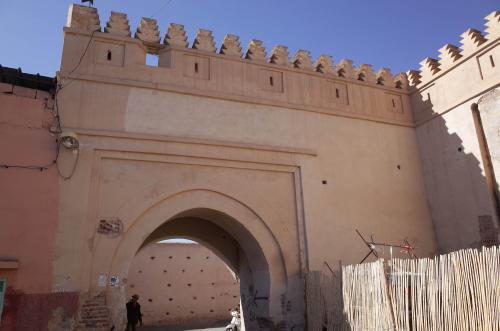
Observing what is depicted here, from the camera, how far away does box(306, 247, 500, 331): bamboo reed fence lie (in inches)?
182

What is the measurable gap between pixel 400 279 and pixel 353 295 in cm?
98

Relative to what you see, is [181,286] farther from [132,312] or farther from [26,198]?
[26,198]

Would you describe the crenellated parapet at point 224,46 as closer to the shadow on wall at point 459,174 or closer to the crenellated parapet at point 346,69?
the crenellated parapet at point 346,69

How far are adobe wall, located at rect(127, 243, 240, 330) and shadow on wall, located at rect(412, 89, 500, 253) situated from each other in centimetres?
836

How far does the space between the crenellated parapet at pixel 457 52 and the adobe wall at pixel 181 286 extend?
9.05 metres

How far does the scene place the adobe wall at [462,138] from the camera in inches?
326

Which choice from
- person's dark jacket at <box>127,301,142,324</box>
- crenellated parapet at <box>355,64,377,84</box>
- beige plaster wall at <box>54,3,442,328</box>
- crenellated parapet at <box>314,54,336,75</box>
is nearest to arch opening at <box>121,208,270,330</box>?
beige plaster wall at <box>54,3,442,328</box>

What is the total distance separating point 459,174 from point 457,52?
8.23ft

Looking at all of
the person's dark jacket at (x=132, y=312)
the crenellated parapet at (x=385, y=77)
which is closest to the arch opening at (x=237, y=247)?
the person's dark jacket at (x=132, y=312)

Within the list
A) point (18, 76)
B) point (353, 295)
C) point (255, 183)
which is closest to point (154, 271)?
point (255, 183)

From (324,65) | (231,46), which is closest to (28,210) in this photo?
(231,46)

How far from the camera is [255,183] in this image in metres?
8.28

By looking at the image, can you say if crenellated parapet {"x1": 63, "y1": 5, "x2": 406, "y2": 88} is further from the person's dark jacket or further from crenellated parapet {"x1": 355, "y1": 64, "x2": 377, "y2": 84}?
the person's dark jacket

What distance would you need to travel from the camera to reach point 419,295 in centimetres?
530
